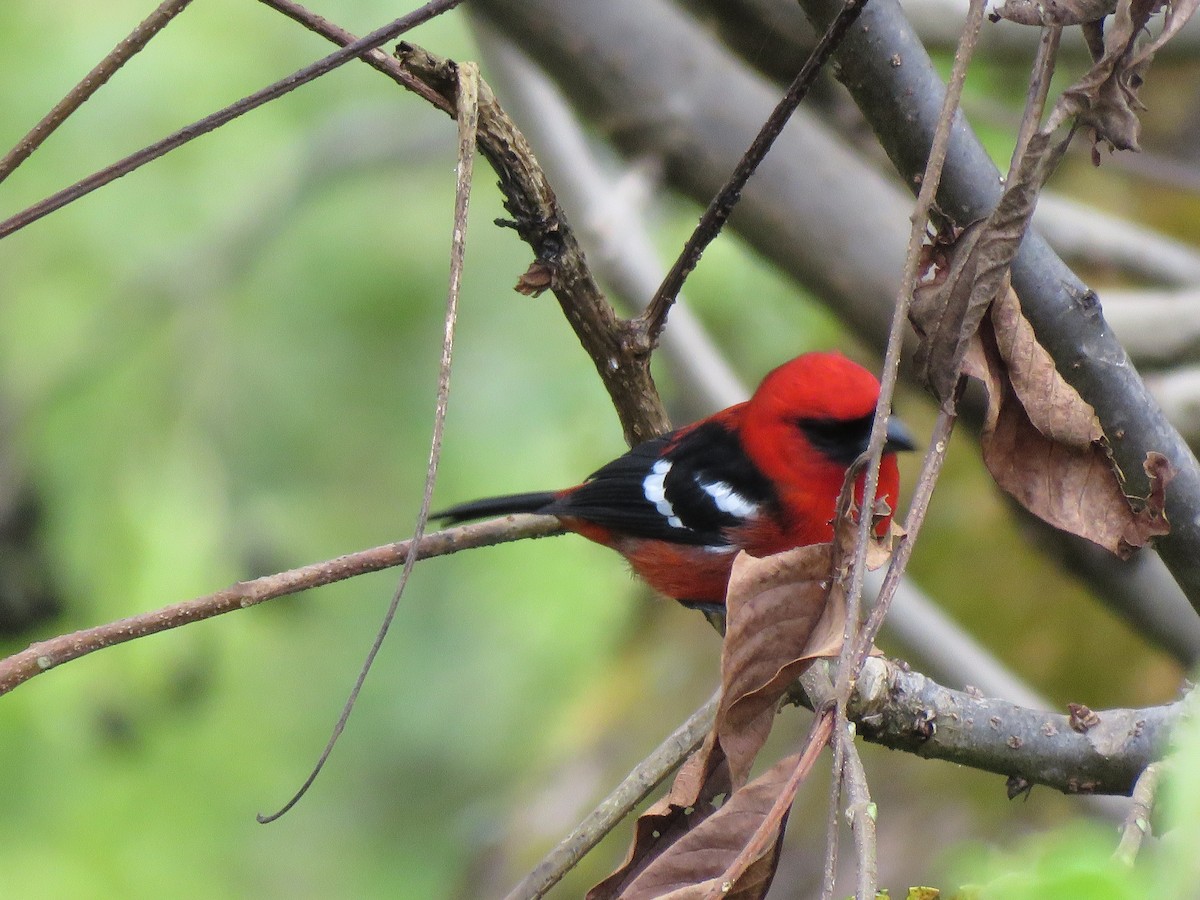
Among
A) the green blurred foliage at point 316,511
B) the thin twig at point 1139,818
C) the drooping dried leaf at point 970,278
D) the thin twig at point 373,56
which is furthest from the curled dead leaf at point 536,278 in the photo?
the green blurred foliage at point 316,511

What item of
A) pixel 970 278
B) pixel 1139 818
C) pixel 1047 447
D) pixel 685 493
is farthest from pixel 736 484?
pixel 1139 818

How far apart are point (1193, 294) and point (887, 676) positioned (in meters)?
2.25

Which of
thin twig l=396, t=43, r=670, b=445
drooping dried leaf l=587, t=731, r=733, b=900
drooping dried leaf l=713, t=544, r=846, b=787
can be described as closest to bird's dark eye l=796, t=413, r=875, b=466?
thin twig l=396, t=43, r=670, b=445

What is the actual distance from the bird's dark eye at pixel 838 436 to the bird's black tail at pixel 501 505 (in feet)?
2.56

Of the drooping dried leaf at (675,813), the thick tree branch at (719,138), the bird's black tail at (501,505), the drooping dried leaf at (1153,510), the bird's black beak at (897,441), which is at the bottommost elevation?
the drooping dried leaf at (675,813)

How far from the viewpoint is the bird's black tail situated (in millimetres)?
3596

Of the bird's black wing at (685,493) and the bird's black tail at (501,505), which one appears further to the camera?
the bird's black tail at (501,505)

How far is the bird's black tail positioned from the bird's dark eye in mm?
781

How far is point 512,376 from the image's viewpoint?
20.8 ft

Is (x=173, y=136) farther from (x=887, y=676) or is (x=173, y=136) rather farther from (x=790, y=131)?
(x=790, y=131)

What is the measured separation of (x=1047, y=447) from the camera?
170cm

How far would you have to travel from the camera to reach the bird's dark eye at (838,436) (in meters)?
3.23

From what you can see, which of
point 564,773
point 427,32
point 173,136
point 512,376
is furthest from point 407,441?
point 173,136

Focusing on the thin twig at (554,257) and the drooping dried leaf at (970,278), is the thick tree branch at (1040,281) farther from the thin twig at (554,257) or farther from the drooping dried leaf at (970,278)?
the thin twig at (554,257)
